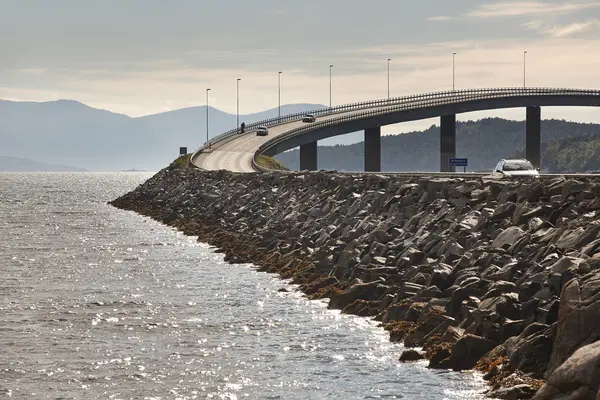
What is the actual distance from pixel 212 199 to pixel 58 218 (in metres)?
22.2

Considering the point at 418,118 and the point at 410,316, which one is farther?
the point at 418,118

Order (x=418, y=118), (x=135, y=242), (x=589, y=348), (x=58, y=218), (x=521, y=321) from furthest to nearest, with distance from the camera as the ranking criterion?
(x=418, y=118)
(x=58, y=218)
(x=135, y=242)
(x=521, y=321)
(x=589, y=348)

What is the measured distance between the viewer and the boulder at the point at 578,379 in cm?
1477

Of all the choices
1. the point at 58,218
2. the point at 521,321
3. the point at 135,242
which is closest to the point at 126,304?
the point at 521,321

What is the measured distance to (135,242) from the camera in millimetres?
56312

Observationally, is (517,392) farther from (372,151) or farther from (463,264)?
(372,151)

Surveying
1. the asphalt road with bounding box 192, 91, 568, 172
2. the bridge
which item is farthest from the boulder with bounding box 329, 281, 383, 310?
the bridge

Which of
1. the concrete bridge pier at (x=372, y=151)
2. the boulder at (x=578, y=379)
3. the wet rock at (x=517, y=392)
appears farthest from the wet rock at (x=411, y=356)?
the concrete bridge pier at (x=372, y=151)

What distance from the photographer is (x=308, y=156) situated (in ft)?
379

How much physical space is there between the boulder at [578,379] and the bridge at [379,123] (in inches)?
3401

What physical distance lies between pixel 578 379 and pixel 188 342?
11.6 m

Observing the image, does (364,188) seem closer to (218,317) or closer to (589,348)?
(218,317)

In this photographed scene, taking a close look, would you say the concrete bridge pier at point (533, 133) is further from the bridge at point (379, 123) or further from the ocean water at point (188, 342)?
the ocean water at point (188, 342)

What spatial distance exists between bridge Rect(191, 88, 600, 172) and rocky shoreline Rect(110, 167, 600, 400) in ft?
198
